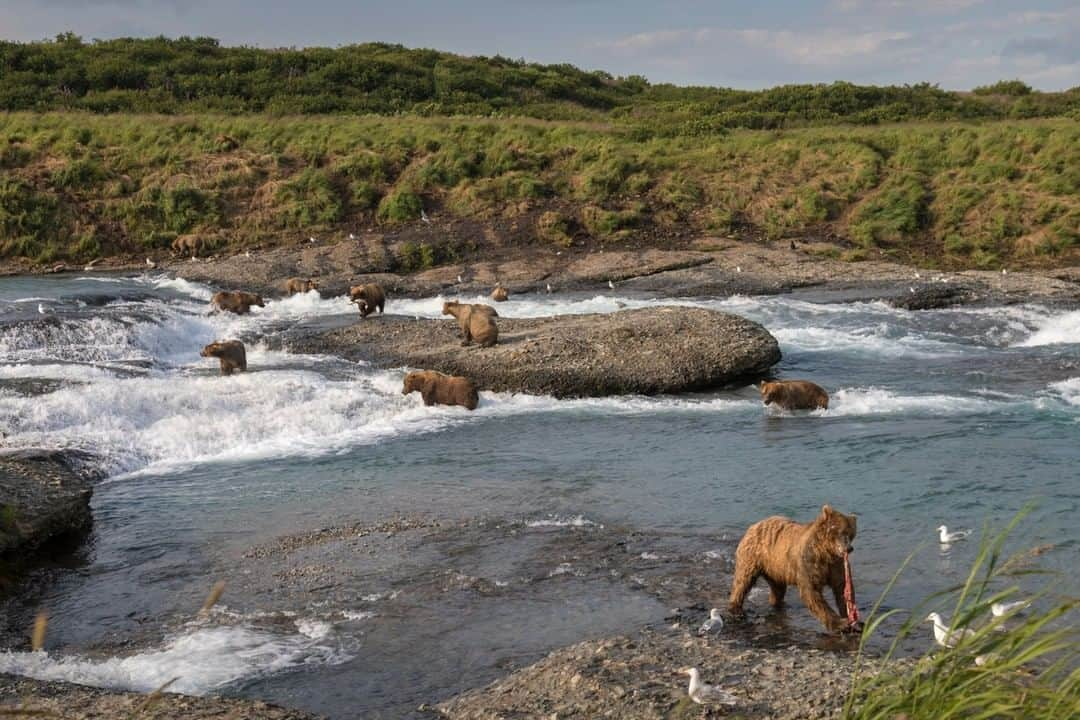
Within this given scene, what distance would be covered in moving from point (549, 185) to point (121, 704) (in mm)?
33309

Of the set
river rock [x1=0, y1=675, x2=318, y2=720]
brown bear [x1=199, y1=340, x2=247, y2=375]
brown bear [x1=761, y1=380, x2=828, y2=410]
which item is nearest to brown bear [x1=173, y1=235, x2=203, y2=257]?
brown bear [x1=199, y1=340, x2=247, y2=375]

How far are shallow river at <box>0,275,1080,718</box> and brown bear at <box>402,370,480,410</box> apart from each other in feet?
0.76

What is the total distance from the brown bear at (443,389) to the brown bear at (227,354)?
3.64 m

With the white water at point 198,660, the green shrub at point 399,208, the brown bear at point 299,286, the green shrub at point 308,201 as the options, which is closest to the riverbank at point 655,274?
the brown bear at point 299,286

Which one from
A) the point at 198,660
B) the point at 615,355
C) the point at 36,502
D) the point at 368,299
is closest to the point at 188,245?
the point at 368,299

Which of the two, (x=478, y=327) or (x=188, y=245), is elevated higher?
(x=188, y=245)

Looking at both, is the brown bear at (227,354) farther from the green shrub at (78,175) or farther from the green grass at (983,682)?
the green shrub at (78,175)

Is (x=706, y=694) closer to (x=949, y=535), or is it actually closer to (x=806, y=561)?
(x=806, y=561)

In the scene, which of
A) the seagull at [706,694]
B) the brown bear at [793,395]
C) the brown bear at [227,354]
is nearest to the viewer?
the seagull at [706,694]

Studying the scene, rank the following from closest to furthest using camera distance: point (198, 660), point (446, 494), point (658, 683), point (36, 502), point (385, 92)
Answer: point (658, 683) → point (198, 660) → point (36, 502) → point (446, 494) → point (385, 92)

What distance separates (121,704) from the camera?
696 centimetres

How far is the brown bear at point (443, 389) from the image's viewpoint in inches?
666

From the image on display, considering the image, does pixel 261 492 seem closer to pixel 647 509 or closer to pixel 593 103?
pixel 647 509

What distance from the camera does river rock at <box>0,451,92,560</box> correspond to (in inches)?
420
